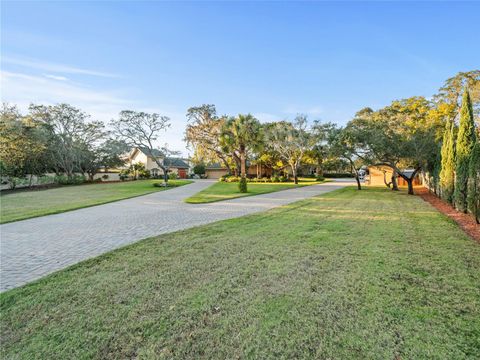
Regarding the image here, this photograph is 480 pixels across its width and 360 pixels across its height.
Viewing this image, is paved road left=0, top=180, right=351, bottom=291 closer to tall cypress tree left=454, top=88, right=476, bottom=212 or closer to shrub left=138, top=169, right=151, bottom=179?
tall cypress tree left=454, top=88, right=476, bottom=212

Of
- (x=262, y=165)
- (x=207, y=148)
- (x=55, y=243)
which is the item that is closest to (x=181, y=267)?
(x=55, y=243)

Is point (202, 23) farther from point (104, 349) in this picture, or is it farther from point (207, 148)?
point (207, 148)

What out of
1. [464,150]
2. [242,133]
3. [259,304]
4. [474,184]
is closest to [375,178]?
[242,133]

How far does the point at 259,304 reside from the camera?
267cm

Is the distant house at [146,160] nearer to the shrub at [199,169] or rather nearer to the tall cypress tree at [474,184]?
the shrub at [199,169]

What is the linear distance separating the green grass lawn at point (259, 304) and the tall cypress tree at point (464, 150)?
443cm

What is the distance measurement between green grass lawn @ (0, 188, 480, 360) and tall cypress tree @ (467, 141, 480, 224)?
2.60 meters

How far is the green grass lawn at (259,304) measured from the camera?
2020mm

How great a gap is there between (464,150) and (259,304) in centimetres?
1009

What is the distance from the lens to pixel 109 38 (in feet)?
34.3

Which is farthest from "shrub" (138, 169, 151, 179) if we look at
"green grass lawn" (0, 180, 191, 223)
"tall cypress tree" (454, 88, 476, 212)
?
"tall cypress tree" (454, 88, 476, 212)

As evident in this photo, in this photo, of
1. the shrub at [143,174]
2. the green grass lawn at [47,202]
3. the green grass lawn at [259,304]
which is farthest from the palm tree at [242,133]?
the green grass lawn at [259,304]

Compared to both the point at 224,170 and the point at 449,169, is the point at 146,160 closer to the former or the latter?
the point at 224,170

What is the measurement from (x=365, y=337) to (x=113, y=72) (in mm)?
15922
